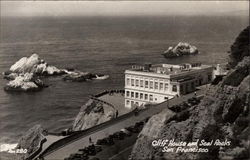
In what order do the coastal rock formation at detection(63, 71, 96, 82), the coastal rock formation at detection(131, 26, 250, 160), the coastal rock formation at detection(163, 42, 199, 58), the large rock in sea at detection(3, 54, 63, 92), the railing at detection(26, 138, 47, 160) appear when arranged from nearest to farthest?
the coastal rock formation at detection(131, 26, 250, 160) < the railing at detection(26, 138, 47, 160) < the large rock in sea at detection(3, 54, 63, 92) < the coastal rock formation at detection(63, 71, 96, 82) < the coastal rock formation at detection(163, 42, 199, 58)

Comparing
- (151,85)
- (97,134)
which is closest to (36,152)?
(97,134)

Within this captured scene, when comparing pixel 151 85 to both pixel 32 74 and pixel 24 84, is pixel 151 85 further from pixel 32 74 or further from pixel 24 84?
pixel 32 74

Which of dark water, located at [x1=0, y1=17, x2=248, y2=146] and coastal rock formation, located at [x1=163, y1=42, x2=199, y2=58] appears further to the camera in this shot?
coastal rock formation, located at [x1=163, y1=42, x2=199, y2=58]

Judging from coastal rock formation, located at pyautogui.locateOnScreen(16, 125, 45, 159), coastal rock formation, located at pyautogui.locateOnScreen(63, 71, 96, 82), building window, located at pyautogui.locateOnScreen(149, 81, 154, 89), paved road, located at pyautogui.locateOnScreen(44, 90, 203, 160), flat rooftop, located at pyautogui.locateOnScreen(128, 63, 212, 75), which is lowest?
coastal rock formation, located at pyautogui.locateOnScreen(63, 71, 96, 82)

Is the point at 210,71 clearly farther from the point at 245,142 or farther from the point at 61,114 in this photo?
the point at 245,142

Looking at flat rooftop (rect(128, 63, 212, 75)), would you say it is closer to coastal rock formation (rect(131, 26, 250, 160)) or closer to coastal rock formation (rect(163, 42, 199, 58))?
coastal rock formation (rect(131, 26, 250, 160))

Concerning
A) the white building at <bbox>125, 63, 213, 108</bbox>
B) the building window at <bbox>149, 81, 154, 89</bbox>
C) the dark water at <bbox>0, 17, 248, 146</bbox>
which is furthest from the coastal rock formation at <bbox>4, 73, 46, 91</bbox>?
the building window at <bbox>149, 81, 154, 89</bbox>
